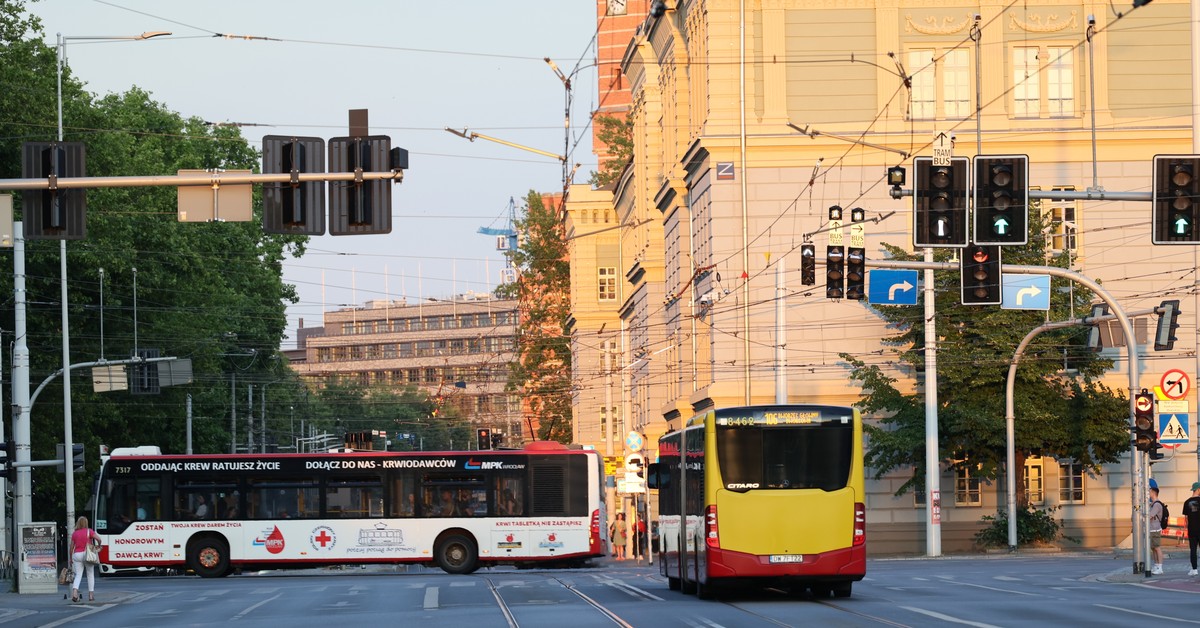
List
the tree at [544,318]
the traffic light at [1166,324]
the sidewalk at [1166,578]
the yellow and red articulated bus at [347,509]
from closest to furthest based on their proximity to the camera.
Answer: the sidewalk at [1166,578] → the traffic light at [1166,324] → the yellow and red articulated bus at [347,509] → the tree at [544,318]

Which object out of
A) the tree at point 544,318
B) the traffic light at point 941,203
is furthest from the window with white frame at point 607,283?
the traffic light at point 941,203

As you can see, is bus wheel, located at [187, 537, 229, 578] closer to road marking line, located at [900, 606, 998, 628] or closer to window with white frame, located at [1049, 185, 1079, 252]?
window with white frame, located at [1049, 185, 1079, 252]

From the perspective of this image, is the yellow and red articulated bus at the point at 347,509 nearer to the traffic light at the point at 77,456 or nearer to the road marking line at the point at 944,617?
the traffic light at the point at 77,456

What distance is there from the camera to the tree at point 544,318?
101 metres

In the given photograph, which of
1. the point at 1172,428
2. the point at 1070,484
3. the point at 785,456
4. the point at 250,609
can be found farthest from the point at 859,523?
the point at 1070,484

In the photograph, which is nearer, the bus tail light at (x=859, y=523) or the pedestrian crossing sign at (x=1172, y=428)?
the bus tail light at (x=859, y=523)

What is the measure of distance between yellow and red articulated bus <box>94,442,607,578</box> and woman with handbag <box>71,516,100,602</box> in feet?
30.4

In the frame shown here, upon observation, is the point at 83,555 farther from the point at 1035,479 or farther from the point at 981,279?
the point at 1035,479

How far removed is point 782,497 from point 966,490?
1195 inches

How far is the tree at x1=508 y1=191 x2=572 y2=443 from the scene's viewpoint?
101m

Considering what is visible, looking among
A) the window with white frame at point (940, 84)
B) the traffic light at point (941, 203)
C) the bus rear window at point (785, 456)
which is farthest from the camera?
the window with white frame at point (940, 84)

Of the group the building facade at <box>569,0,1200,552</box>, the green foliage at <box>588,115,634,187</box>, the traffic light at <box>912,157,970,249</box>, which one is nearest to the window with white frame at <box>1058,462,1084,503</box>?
the building facade at <box>569,0,1200,552</box>

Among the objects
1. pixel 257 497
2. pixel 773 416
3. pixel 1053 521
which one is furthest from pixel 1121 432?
pixel 773 416

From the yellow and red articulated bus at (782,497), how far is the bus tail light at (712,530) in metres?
0.01
